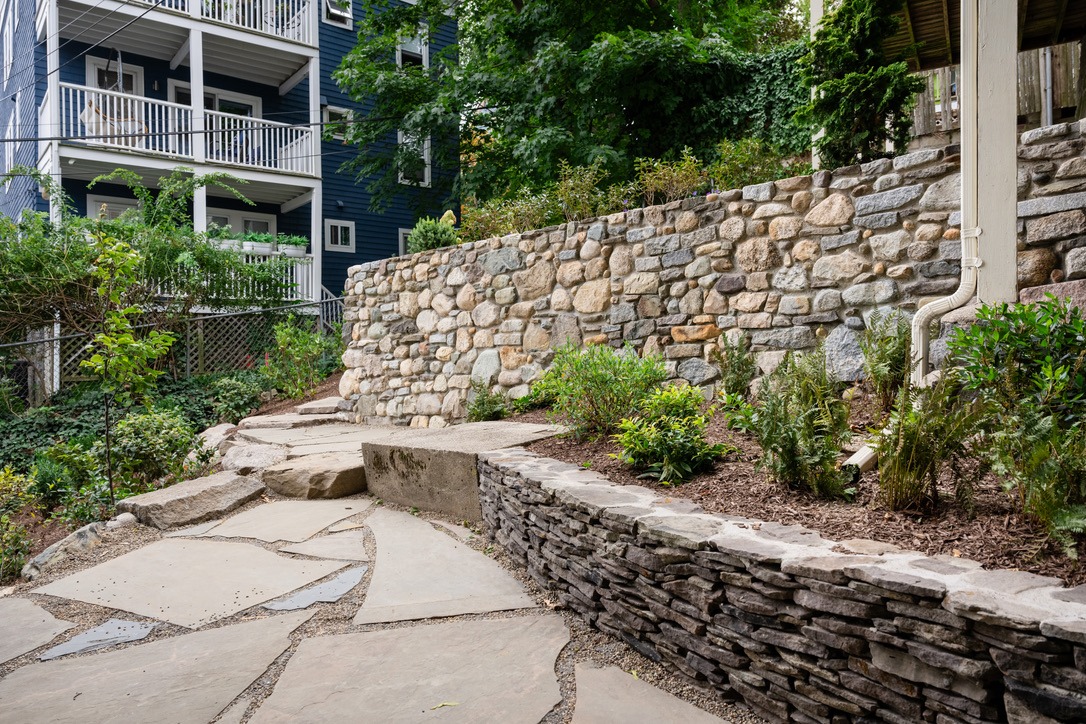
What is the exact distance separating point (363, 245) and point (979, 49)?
1303cm

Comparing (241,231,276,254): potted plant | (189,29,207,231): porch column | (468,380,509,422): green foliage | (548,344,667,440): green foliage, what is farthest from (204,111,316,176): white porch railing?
(548,344,667,440): green foliage

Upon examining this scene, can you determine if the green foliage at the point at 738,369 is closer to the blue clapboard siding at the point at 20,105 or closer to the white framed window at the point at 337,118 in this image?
the white framed window at the point at 337,118

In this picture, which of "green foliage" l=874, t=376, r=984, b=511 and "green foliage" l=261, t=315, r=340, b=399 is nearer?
"green foliage" l=874, t=376, r=984, b=511

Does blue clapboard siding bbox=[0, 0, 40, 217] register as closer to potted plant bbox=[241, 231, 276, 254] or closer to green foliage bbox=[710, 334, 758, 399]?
potted plant bbox=[241, 231, 276, 254]

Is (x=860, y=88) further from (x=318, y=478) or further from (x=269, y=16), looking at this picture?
(x=269, y=16)

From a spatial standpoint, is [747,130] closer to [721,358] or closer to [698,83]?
[698,83]

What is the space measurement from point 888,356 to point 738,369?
990mm

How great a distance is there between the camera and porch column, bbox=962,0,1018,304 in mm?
3355

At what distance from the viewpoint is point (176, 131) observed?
11062mm

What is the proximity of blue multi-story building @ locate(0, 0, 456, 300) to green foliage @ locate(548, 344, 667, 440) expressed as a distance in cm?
882

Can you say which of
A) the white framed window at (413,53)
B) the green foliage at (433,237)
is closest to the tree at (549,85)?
the white framed window at (413,53)

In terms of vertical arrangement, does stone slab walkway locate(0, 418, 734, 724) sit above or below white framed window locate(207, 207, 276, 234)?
below

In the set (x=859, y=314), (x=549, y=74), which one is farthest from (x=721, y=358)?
(x=549, y=74)

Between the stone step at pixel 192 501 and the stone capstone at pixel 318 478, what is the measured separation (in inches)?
6.4
